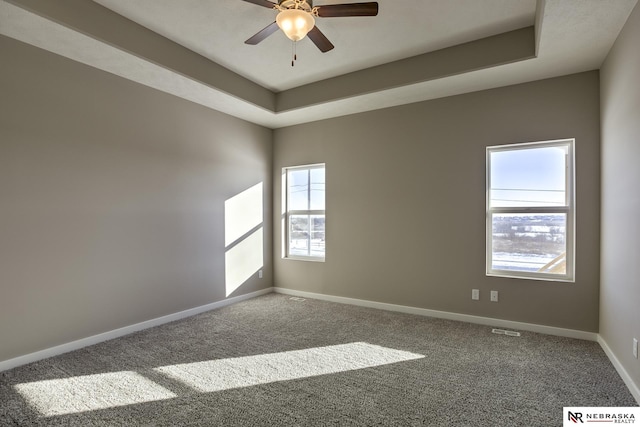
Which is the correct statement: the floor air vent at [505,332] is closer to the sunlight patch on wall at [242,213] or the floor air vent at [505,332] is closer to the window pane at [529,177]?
the window pane at [529,177]

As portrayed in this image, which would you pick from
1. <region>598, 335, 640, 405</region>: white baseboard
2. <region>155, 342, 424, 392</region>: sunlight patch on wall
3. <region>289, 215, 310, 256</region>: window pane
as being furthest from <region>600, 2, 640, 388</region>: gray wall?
<region>289, 215, 310, 256</region>: window pane

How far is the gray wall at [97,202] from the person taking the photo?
2.68m

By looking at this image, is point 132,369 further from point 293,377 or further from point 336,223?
point 336,223

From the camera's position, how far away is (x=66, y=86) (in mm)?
2977

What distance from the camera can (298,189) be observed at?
5.33 metres

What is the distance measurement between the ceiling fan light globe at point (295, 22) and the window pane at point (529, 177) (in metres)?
2.60

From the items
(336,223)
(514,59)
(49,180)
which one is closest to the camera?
(49,180)

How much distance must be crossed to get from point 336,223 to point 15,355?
3630 mm

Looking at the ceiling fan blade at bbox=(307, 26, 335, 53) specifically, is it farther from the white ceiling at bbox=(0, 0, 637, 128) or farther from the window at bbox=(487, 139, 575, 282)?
the window at bbox=(487, 139, 575, 282)

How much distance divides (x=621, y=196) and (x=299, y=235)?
3879 mm

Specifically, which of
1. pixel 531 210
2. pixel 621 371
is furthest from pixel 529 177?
pixel 621 371

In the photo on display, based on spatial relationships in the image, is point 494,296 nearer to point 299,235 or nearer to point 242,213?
point 299,235

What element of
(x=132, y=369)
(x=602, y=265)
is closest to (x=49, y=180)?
(x=132, y=369)

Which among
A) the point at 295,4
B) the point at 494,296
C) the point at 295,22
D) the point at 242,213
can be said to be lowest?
the point at 494,296
